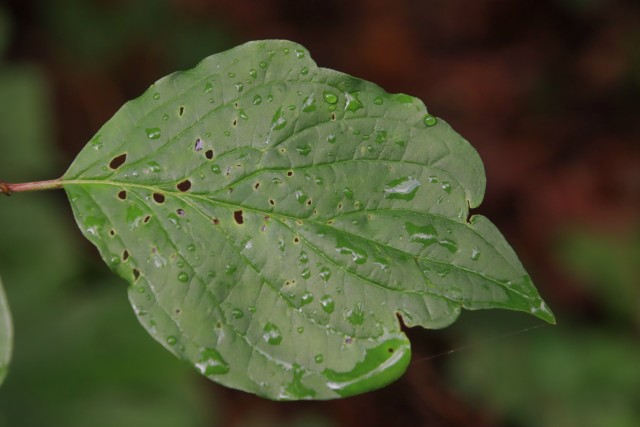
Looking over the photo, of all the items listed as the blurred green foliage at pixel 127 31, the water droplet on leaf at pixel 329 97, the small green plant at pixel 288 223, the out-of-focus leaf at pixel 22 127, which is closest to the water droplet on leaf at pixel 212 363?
the small green plant at pixel 288 223

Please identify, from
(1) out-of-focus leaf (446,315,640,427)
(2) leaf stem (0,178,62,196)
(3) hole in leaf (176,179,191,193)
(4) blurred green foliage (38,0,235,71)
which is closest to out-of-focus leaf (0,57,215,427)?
(4) blurred green foliage (38,0,235,71)

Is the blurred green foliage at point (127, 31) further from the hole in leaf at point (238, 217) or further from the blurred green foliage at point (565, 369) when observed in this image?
the hole in leaf at point (238, 217)

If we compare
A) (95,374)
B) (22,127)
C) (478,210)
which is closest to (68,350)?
(95,374)

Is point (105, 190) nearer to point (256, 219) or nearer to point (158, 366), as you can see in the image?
point (256, 219)

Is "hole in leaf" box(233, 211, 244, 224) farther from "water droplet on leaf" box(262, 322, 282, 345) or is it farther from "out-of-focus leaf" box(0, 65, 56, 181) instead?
"out-of-focus leaf" box(0, 65, 56, 181)

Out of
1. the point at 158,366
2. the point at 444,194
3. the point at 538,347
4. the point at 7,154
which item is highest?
the point at 444,194

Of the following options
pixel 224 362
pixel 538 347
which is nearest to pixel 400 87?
pixel 538 347

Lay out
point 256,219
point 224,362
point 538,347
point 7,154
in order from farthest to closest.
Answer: point 538,347
point 7,154
point 256,219
point 224,362
